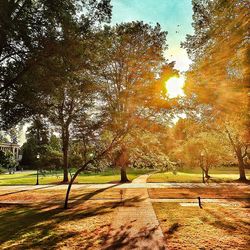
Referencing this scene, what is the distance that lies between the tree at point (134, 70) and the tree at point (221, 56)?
3878 millimetres

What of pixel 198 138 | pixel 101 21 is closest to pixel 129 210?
pixel 101 21

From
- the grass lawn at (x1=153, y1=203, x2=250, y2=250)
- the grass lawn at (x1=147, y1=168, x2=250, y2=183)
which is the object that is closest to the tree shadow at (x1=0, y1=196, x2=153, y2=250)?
the grass lawn at (x1=153, y1=203, x2=250, y2=250)

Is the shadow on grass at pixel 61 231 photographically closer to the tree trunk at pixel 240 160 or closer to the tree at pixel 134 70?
the tree at pixel 134 70

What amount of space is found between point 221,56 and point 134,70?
12.8 meters

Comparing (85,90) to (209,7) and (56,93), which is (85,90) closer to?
(56,93)

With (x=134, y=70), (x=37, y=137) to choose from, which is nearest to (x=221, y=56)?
(x=37, y=137)

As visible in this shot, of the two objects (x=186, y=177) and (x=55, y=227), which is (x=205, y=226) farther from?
(x=186, y=177)

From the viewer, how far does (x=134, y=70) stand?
26.4m

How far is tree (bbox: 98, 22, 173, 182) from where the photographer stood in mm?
20266

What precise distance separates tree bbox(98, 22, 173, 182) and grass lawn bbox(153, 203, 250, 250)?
7.06 meters

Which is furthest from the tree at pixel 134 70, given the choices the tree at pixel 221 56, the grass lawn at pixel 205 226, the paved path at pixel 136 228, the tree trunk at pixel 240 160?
the tree trunk at pixel 240 160

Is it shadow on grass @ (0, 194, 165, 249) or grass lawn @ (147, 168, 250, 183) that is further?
grass lawn @ (147, 168, 250, 183)

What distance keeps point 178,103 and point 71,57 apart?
31.9 feet

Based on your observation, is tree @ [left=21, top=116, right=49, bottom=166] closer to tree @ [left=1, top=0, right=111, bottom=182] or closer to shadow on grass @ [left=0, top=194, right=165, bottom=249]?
tree @ [left=1, top=0, right=111, bottom=182]
